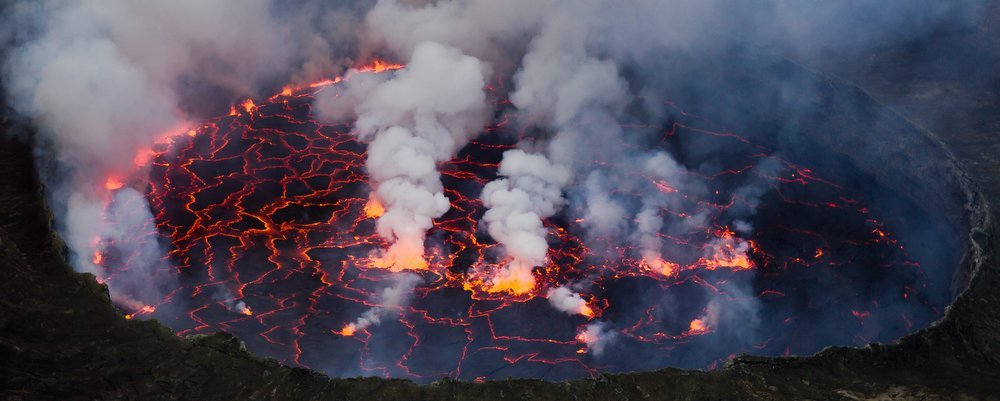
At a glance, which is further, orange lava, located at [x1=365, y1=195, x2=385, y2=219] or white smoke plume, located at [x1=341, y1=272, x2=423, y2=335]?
orange lava, located at [x1=365, y1=195, x2=385, y2=219]

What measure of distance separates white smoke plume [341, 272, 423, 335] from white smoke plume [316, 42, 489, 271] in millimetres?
849

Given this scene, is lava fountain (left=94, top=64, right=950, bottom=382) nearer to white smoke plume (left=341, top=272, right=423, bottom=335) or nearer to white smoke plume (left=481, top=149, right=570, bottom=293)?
white smoke plume (left=341, top=272, right=423, bottom=335)

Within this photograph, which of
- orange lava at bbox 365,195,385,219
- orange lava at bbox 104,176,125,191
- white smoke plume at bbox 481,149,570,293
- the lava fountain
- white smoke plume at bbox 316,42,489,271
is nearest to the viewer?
the lava fountain

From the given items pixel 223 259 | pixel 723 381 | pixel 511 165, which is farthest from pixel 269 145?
pixel 723 381

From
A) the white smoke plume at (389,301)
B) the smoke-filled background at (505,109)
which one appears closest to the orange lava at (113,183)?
the smoke-filled background at (505,109)

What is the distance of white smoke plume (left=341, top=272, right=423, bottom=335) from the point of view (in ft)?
57.7

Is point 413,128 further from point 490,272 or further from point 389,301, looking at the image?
point 389,301

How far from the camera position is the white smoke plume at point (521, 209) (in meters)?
19.7

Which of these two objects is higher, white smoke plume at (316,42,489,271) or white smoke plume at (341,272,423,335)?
white smoke plume at (316,42,489,271)

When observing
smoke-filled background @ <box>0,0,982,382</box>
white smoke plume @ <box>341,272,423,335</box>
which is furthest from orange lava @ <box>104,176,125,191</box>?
white smoke plume @ <box>341,272,423,335</box>

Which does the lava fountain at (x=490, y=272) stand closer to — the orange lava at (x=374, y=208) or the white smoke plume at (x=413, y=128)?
the orange lava at (x=374, y=208)

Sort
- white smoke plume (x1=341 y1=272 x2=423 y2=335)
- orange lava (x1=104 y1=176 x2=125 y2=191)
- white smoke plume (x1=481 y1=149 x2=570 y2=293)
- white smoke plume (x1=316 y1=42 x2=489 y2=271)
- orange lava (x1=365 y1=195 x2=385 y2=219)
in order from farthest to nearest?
orange lava (x1=104 y1=176 x2=125 y2=191) < orange lava (x1=365 y1=195 x2=385 y2=219) < white smoke plume (x1=316 y1=42 x2=489 y2=271) < white smoke plume (x1=481 y1=149 x2=570 y2=293) < white smoke plume (x1=341 y1=272 x2=423 y2=335)

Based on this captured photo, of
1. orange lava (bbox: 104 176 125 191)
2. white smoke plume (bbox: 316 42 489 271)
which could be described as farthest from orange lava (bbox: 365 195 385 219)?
orange lava (bbox: 104 176 125 191)

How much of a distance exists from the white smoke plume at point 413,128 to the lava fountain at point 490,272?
1.97 feet
